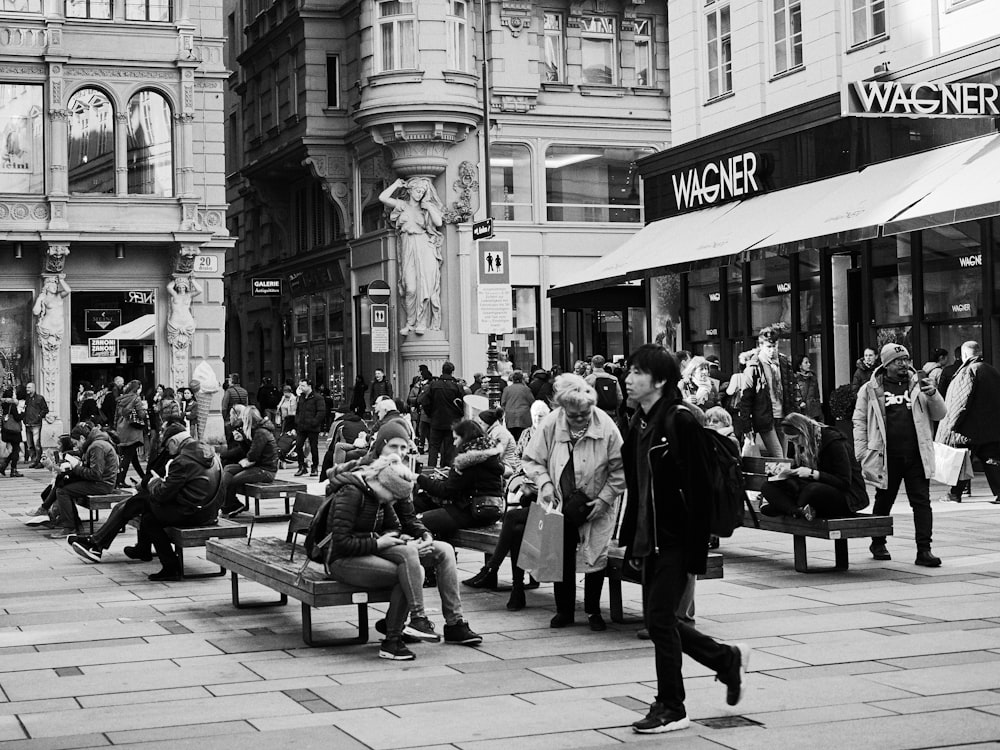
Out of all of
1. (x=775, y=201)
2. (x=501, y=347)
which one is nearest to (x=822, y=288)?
(x=775, y=201)

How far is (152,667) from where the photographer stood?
355 inches

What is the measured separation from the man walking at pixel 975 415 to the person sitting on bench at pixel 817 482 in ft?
20.8

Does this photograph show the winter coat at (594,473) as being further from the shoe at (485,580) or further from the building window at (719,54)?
the building window at (719,54)

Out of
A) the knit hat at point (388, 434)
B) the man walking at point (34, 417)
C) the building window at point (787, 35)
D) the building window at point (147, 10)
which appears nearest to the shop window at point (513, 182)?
the building window at point (147, 10)

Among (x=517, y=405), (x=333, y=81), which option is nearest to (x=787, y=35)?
(x=517, y=405)

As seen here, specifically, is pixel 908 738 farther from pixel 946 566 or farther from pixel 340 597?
pixel 946 566

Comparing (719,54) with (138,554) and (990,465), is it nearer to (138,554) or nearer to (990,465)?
(990,465)

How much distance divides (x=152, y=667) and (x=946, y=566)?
22.0 feet

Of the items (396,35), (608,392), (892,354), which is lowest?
(608,392)

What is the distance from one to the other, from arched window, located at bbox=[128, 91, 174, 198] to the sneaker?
91.8 feet

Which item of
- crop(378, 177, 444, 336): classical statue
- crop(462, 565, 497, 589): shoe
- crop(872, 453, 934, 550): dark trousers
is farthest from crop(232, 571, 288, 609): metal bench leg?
crop(378, 177, 444, 336): classical statue

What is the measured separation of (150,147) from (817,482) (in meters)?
26.9

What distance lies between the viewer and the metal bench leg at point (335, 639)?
9703mm

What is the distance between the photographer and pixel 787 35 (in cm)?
2608
